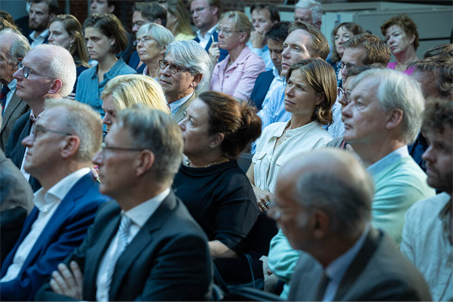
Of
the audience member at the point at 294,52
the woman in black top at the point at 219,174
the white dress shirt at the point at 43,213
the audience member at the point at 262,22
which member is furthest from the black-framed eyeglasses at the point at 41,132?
the audience member at the point at 262,22

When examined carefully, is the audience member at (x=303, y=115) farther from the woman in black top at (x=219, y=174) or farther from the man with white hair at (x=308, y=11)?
the man with white hair at (x=308, y=11)

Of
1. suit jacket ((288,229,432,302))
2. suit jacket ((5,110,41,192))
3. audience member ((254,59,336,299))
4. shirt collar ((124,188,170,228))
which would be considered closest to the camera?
suit jacket ((288,229,432,302))

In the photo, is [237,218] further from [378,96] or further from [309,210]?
[309,210]

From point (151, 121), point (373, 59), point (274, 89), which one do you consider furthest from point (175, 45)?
point (151, 121)

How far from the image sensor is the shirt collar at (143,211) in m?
2.23

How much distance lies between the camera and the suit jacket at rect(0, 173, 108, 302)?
2.51 meters

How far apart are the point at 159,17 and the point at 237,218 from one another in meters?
5.40

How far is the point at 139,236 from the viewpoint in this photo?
2.18 meters

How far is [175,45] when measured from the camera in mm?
4574

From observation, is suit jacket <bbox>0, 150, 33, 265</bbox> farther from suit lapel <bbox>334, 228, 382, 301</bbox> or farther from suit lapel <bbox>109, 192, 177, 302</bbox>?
suit lapel <bbox>334, 228, 382, 301</bbox>

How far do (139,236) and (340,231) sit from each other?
78cm

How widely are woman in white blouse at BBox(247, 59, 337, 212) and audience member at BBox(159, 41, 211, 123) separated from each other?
0.90 metres

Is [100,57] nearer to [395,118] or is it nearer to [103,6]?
[103,6]

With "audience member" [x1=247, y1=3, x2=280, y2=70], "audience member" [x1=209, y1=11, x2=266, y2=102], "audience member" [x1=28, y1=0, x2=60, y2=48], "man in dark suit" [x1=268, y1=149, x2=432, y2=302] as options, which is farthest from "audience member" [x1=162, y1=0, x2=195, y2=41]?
"man in dark suit" [x1=268, y1=149, x2=432, y2=302]
